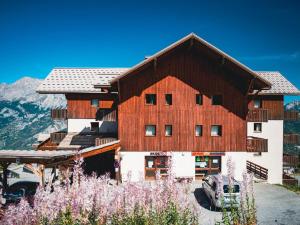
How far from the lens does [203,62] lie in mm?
25359

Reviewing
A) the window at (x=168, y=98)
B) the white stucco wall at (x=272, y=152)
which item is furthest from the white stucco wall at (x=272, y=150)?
the window at (x=168, y=98)

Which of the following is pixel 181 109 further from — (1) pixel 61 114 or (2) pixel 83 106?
(1) pixel 61 114

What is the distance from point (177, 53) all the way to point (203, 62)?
2.56 meters

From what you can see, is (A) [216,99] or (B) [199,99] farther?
(A) [216,99]

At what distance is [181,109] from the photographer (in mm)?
25156

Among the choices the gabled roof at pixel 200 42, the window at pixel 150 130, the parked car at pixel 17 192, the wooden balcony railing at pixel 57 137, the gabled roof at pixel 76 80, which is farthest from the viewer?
the gabled roof at pixel 76 80

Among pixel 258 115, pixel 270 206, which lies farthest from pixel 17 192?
pixel 258 115

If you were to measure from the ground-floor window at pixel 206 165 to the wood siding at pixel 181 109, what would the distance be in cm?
92

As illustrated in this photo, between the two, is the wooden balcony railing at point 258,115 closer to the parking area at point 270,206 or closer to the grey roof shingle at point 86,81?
the grey roof shingle at point 86,81

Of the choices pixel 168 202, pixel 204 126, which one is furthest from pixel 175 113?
pixel 168 202

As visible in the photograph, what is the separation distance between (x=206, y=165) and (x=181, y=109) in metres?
5.74

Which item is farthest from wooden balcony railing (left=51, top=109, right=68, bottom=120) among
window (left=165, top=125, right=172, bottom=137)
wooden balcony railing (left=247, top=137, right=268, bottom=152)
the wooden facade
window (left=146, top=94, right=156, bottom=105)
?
the wooden facade

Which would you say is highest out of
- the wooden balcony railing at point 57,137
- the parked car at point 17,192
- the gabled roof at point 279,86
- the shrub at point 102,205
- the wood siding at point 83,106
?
the gabled roof at point 279,86

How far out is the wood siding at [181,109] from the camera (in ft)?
82.3
